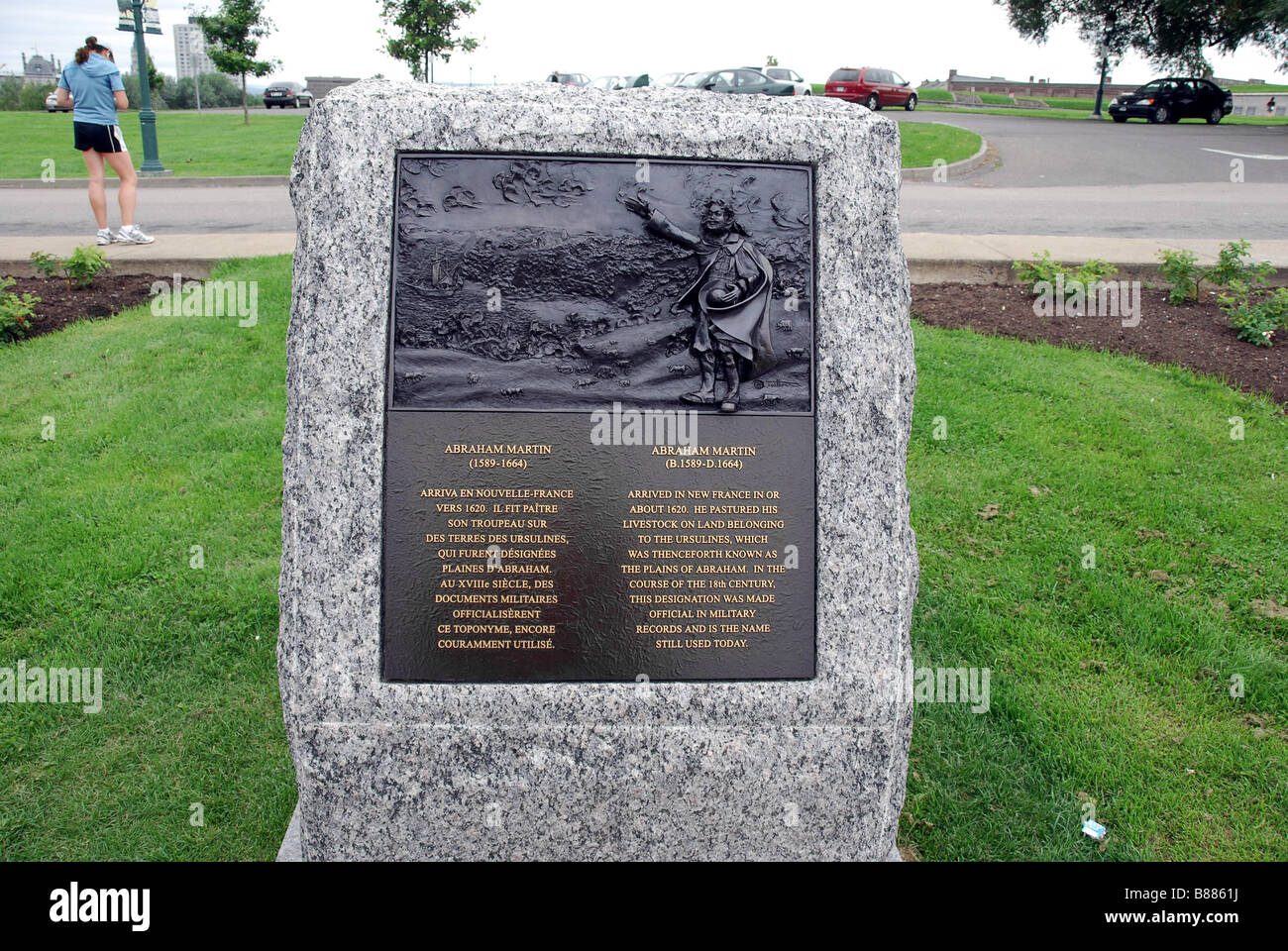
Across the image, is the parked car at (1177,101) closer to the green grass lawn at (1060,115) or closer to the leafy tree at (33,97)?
the green grass lawn at (1060,115)

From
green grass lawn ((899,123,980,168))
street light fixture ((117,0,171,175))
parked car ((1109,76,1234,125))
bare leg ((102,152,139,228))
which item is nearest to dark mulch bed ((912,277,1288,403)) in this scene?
bare leg ((102,152,139,228))

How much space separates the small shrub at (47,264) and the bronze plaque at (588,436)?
7.19m

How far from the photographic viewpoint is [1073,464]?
17.8 ft

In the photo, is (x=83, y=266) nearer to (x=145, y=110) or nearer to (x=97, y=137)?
(x=97, y=137)

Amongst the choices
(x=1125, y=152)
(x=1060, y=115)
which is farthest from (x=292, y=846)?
(x=1060, y=115)

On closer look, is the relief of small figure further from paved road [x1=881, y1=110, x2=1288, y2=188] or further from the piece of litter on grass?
paved road [x1=881, y1=110, x2=1288, y2=188]

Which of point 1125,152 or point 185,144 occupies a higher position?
point 185,144

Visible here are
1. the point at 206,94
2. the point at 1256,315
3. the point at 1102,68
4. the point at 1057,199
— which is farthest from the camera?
the point at 206,94

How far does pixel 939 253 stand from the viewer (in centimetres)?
869

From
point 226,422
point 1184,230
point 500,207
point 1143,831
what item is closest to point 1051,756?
point 1143,831

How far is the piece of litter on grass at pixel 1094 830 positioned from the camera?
3.28 m

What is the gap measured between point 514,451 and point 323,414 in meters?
0.60

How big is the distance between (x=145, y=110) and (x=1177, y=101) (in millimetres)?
27065

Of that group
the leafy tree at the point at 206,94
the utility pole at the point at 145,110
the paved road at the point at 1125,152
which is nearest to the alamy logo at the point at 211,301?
the paved road at the point at 1125,152
